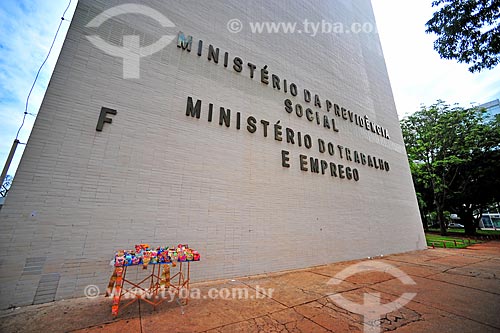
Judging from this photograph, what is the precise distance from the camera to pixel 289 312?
3.04m

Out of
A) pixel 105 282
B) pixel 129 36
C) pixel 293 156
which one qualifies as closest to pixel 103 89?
pixel 129 36

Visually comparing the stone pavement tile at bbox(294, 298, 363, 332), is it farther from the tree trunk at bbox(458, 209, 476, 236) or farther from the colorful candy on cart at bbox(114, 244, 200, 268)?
the tree trunk at bbox(458, 209, 476, 236)

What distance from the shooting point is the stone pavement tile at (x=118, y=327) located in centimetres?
249

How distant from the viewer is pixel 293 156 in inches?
279

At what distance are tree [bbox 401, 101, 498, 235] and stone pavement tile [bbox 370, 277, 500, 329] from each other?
58.2ft

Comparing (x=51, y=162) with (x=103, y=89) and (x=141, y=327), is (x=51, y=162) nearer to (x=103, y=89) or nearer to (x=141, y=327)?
(x=103, y=89)

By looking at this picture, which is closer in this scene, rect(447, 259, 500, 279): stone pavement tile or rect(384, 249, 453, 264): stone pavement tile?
rect(447, 259, 500, 279): stone pavement tile

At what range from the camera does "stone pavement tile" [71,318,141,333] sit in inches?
98.0

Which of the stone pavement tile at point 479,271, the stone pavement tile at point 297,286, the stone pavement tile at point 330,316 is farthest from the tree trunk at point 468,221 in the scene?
the stone pavement tile at point 330,316

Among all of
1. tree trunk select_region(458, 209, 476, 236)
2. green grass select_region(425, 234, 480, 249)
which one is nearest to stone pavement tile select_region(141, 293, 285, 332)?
green grass select_region(425, 234, 480, 249)

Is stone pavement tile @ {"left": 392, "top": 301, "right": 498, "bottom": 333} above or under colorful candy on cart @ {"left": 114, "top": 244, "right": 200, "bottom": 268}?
Answer: under

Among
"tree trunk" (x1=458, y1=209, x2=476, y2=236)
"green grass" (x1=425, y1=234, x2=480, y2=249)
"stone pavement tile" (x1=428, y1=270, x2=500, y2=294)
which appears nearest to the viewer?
"stone pavement tile" (x1=428, y1=270, x2=500, y2=294)

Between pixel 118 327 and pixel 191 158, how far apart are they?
351 centimetres

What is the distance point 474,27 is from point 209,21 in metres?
7.99
